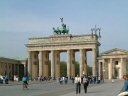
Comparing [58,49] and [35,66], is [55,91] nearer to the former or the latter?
[58,49]

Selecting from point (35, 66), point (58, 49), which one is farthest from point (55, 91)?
point (35, 66)

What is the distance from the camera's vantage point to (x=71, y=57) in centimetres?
10888

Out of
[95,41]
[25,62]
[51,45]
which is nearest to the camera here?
[95,41]

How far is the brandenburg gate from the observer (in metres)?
106

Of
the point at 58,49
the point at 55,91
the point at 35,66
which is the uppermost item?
the point at 58,49

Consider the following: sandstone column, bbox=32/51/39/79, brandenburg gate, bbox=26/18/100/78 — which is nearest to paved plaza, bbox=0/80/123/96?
brandenburg gate, bbox=26/18/100/78

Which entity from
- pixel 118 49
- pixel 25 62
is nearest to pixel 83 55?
pixel 118 49

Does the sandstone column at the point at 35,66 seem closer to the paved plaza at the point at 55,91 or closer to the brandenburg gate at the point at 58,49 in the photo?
the brandenburg gate at the point at 58,49

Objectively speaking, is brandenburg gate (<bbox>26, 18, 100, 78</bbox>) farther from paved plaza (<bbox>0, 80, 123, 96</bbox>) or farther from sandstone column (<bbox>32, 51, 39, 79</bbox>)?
paved plaza (<bbox>0, 80, 123, 96</bbox>)

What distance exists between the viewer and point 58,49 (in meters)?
110

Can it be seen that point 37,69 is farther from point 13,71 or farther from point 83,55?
point 83,55

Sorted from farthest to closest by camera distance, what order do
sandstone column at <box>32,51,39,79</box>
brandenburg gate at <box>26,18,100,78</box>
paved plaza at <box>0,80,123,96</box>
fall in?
1. sandstone column at <box>32,51,39,79</box>
2. brandenburg gate at <box>26,18,100,78</box>
3. paved plaza at <box>0,80,123,96</box>

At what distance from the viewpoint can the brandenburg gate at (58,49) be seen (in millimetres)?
105875

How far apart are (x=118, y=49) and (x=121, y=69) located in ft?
19.4
